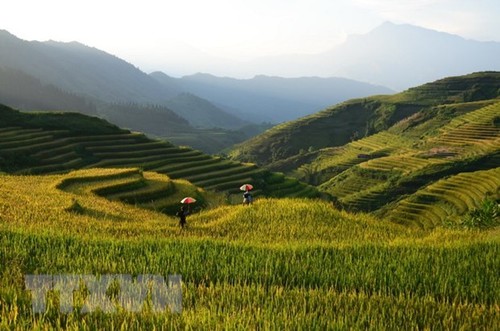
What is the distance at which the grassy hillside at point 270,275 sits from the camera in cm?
589

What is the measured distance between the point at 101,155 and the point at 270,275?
53.0m

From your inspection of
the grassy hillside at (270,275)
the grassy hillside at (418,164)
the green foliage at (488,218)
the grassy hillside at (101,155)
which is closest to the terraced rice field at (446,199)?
the grassy hillside at (418,164)

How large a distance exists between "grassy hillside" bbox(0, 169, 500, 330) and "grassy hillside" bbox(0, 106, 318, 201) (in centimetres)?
3647

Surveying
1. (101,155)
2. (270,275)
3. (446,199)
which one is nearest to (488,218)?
(270,275)

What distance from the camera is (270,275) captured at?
30.2 ft

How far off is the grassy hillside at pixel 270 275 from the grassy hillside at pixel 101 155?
36.5m

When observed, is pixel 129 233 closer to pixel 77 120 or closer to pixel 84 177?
pixel 84 177

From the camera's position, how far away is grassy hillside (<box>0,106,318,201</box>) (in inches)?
2048

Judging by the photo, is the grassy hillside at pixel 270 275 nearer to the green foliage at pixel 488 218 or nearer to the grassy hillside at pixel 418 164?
the green foliage at pixel 488 218

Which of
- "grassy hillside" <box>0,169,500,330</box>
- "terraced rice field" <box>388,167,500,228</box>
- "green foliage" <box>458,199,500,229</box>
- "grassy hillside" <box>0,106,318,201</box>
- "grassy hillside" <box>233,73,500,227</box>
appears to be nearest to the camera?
"grassy hillside" <box>0,169,500,330</box>

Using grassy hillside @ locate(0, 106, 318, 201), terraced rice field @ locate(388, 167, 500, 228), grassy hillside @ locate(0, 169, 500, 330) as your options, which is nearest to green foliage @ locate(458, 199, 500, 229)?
grassy hillside @ locate(0, 169, 500, 330)

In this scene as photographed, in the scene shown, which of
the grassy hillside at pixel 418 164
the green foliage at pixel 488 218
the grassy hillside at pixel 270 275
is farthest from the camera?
the grassy hillside at pixel 418 164

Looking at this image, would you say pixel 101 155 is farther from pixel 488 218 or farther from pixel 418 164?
pixel 418 164

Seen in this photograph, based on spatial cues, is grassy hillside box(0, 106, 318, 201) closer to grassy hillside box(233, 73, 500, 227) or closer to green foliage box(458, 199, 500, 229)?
grassy hillside box(233, 73, 500, 227)
